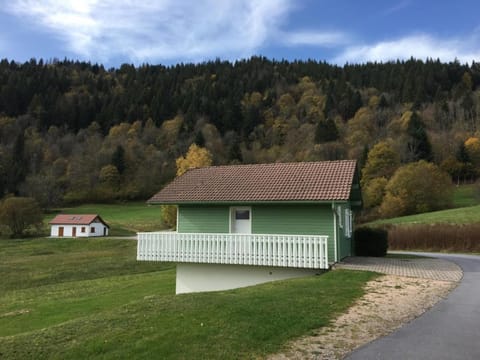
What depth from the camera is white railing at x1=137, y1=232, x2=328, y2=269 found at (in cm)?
1309

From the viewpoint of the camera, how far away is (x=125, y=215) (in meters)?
66.4

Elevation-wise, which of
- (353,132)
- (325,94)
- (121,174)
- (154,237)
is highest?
(325,94)

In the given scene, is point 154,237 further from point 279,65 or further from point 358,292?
point 279,65

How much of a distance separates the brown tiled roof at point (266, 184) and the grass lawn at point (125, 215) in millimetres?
34433

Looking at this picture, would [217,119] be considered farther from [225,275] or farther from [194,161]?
[225,275]

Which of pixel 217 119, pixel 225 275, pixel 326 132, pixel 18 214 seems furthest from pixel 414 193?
pixel 217 119

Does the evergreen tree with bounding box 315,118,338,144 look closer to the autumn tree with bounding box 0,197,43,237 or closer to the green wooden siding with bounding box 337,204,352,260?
the autumn tree with bounding box 0,197,43,237

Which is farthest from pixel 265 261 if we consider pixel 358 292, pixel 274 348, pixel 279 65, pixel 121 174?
pixel 279 65

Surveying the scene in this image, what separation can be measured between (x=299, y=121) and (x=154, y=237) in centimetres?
8324

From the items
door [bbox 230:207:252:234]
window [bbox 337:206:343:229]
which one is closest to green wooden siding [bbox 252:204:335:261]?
door [bbox 230:207:252:234]

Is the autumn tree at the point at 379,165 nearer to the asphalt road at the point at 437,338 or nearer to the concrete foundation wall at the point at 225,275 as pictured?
the concrete foundation wall at the point at 225,275

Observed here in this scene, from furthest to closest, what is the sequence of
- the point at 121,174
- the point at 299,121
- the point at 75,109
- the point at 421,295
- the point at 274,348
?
the point at 75,109 < the point at 299,121 < the point at 121,174 < the point at 421,295 < the point at 274,348

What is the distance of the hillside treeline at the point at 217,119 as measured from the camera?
72.8 m

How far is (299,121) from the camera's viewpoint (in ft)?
311
